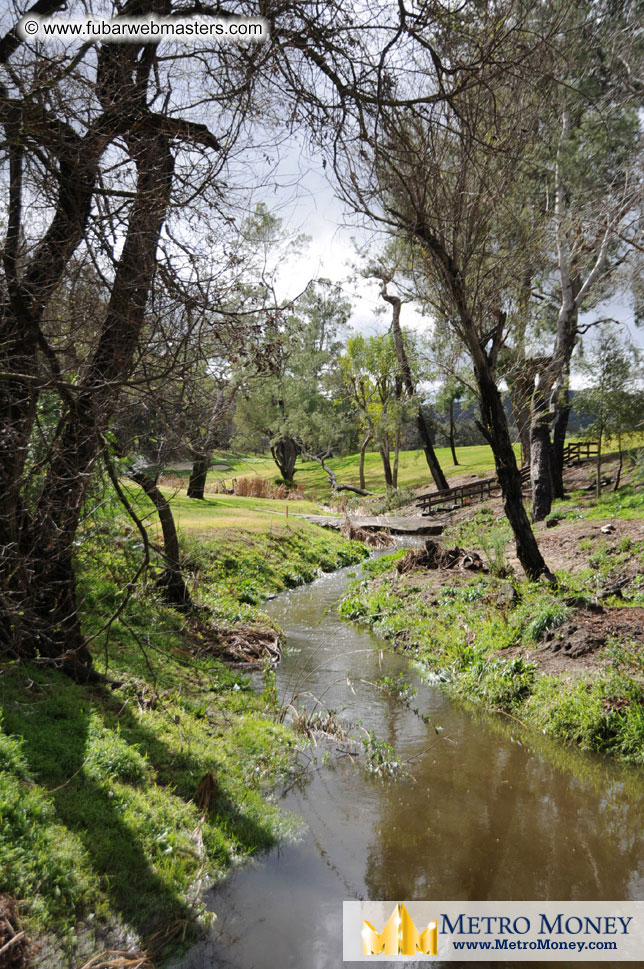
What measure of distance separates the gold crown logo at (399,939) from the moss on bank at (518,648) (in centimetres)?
320

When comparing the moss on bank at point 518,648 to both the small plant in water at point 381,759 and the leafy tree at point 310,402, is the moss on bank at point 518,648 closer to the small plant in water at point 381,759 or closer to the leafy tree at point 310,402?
the small plant in water at point 381,759

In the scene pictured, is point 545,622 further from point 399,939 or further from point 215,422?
point 215,422

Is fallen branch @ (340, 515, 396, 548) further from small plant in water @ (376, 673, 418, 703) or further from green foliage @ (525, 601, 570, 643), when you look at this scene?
small plant in water @ (376, 673, 418, 703)

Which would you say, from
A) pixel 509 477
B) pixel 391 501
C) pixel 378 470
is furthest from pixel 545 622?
pixel 378 470

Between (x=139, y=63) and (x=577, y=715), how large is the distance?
7.21 meters

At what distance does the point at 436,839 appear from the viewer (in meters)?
4.88

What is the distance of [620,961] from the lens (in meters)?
3.68

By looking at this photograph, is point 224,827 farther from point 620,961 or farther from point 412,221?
point 412,221

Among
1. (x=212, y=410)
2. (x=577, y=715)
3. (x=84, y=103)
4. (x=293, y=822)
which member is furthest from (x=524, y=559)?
(x=84, y=103)

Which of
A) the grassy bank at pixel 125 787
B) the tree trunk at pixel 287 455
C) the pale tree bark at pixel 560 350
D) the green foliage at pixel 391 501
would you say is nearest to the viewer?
the grassy bank at pixel 125 787

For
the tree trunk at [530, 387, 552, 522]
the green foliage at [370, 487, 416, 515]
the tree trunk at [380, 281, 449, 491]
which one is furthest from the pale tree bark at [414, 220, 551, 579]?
the green foliage at [370, 487, 416, 515]

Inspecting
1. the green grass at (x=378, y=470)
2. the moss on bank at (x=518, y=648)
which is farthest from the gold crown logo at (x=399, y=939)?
the green grass at (x=378, y=470)

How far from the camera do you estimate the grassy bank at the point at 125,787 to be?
136 inches

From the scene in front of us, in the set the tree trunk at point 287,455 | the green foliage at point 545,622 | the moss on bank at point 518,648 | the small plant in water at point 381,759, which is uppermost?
the tree trunk at point 287,455
